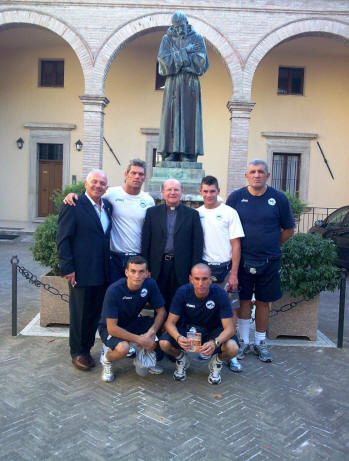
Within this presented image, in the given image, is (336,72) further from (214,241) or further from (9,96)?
(214,241)

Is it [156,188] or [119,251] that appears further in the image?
[156,188]

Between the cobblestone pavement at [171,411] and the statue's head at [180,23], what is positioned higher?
the statue's head at [180,23]

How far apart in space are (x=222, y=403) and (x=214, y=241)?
148 cm

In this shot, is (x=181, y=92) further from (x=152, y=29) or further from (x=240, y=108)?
(x=152, y=29)

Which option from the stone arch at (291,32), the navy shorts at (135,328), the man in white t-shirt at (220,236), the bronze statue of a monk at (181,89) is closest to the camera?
the navy shorts at (135,328)

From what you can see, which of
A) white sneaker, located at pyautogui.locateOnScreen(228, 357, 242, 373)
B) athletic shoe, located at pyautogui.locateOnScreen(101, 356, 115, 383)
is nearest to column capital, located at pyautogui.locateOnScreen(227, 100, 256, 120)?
white sneaker, located at pyautogui.locateOnScreen(228, 357, 242, 373)

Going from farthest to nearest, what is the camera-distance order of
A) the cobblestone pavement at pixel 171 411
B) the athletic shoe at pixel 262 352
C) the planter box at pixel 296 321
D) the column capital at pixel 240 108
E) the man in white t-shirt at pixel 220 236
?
the column capital at pixel 240 108 < the planter box at pixel 296 321 < the athletic shoe at pixel 262 352 < the man in white t-shirt at pixel 220 236 < the cobblestone pavement at pixel 171 411

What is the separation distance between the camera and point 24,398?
349 centimetres

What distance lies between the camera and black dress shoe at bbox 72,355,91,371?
404 cm

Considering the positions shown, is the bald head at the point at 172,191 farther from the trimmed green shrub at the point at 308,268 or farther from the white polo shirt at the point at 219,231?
the trimmed green shrub at the point at 308,268

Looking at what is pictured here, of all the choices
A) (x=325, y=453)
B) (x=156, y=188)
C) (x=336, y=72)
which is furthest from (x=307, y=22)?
(x=325, y=453)

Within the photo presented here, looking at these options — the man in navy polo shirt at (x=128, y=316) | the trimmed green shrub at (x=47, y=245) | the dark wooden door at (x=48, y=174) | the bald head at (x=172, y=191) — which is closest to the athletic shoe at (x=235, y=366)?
the man in navy polo shirt at (x=128, y=316)

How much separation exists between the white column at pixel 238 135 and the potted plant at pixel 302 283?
24.8 ft

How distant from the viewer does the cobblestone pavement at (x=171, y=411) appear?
2.88m
